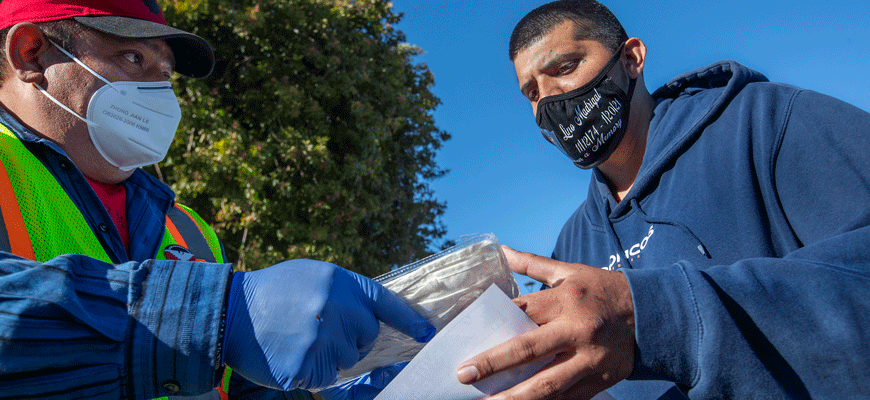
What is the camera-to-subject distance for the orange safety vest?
1462 mm

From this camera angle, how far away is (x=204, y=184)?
7.13m

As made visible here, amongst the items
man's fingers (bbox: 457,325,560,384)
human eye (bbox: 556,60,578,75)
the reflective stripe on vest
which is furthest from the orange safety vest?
human eye (bbox: 556,60,578,75)

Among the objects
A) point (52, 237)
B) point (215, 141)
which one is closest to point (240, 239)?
point (215, 141)

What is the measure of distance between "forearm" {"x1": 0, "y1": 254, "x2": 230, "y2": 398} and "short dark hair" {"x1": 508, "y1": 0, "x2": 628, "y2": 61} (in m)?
2.00

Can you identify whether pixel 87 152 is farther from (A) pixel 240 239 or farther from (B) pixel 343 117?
(B) pixel 343 117

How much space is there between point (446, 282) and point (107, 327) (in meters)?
Answer: 0.78

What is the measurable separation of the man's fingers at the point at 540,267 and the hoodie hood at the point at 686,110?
0.71 m

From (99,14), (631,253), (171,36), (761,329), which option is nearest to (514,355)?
(761,329)

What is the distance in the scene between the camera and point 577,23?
8.16ft

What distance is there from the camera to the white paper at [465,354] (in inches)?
46.3

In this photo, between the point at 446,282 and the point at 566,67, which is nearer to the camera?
the point at 446,282

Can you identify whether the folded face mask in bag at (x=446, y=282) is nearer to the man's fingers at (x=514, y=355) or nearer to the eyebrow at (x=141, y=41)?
the man's fingers at (x=514, y=355)

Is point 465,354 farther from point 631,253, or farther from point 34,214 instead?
point 34,214

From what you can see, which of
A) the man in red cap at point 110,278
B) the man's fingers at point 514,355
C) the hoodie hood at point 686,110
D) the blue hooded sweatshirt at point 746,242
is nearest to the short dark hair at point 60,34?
the man in red cap at point 110,278
